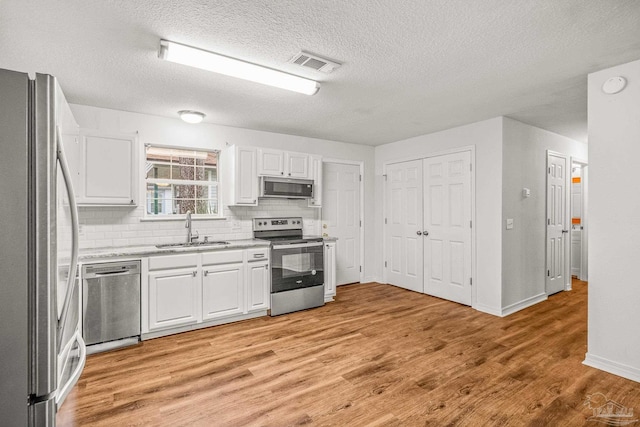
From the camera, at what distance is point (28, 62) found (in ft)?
8.13

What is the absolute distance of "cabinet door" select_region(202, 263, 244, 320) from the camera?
354 cm

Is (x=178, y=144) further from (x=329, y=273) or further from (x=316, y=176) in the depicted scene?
(x=329, y=273)

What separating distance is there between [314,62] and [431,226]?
10.6 ft

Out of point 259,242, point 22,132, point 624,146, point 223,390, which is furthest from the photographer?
point 259,242

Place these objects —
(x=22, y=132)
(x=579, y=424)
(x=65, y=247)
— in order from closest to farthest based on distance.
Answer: (x=22, y=132), (x=65, y=247), (x=579, y=424)

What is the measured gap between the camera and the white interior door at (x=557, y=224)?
463cm

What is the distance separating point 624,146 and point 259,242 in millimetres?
3615

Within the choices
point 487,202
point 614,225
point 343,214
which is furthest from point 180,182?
point 614,225

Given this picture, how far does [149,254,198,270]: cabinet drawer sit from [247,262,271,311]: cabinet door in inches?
25.8

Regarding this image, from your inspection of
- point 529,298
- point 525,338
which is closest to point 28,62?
point 525,338

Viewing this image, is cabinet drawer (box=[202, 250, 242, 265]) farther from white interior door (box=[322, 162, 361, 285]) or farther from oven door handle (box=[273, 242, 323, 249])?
white interior door (box=[322, 162, 361, 285])

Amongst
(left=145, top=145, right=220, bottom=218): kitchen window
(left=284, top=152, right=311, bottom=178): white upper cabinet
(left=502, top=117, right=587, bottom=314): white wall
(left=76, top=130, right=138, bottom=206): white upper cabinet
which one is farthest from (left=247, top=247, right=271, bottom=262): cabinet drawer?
(left=502, top=117, right=587, bottom=314): white wall

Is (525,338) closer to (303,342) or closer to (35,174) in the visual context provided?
(303,342)

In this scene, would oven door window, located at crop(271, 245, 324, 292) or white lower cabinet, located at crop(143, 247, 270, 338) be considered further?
oven door window, located at crop(271, 245, 324, 292)
